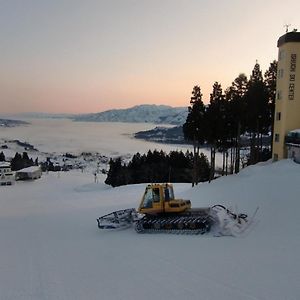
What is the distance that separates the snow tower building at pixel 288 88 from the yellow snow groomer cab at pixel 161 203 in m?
16.3

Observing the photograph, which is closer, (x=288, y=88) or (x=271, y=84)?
(x=288, y=88)

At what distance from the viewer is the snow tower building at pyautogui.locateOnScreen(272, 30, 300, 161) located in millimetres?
32469

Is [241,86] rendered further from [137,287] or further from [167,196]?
[137,287]

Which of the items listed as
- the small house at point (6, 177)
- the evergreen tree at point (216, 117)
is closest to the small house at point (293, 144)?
the evergreen tree at point (216, 117)

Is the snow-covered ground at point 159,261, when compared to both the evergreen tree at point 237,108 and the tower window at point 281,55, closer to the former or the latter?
the tower window at point 281,55

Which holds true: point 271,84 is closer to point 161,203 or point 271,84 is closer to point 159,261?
point 161,203

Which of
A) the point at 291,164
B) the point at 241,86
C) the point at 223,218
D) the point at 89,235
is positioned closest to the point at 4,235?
the point at 89,235

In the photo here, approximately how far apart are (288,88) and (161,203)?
18.7 metres

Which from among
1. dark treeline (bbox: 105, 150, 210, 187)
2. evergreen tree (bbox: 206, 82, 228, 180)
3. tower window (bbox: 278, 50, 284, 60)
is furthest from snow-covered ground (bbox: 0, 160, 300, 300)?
dark treeline (bbox: 105, 150, 210, 187)

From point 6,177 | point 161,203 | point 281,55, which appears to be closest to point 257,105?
point 281,55

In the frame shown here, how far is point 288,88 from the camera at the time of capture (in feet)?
108

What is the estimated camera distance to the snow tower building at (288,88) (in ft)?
107

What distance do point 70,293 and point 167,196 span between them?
32.4ft

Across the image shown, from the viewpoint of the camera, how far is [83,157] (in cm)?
18775
